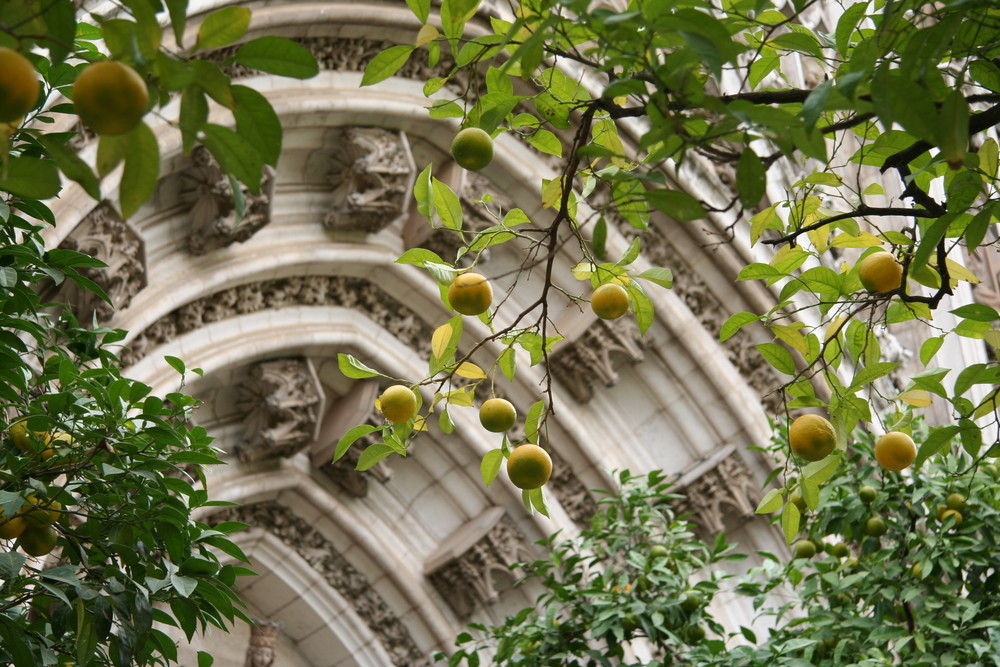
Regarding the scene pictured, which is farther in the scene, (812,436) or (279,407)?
(279,407)

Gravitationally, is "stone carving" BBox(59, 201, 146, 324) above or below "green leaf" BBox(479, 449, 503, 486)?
above

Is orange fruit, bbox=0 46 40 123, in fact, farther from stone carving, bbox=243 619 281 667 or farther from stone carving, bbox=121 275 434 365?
stone carving, bbox=243 619 281 667

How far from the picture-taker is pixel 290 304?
6242 mm

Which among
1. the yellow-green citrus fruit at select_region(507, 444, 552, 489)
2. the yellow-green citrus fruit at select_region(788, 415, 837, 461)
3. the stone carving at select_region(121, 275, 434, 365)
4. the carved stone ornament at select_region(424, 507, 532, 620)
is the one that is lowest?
the yellow-green citrus fruit at select_region(788, 415, 837, 461)

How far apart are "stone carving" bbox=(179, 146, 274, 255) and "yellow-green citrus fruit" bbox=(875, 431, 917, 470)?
12.1 feet

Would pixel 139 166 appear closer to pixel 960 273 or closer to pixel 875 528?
pixel 960 273

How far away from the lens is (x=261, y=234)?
587cm

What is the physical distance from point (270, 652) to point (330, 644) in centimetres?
39

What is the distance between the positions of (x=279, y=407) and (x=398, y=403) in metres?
3.99

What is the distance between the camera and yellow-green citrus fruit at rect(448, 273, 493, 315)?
201cm

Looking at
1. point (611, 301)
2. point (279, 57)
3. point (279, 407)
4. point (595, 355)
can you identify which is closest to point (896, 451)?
point (611, 301)

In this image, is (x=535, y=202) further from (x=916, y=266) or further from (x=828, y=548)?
(x=916, y=266)

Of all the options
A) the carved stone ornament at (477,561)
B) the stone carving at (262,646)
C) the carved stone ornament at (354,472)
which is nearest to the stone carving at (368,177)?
the carved stone ornament at (354,472)

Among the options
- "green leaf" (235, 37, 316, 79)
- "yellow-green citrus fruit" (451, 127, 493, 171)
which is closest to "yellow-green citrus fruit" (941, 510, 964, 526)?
"yellow-green citrus fruit" (451, 127, 493, 171)
